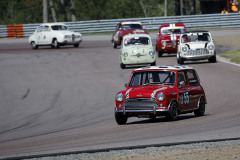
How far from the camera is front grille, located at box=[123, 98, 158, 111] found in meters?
12.8

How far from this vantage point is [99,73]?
25922mm

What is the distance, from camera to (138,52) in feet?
86.9

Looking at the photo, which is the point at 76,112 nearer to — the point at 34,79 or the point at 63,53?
the point at 34,79

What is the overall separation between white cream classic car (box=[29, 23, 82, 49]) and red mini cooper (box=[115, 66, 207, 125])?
77.5ft

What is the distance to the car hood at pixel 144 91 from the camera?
42.3 feet

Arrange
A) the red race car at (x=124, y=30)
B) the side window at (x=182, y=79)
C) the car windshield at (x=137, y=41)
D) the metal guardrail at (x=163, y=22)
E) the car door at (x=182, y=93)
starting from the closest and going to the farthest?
the car door at (x=182, y=93) < the side window at (x=182, y=79) < the car windshield at (x=137, y=41) < the red race car at (x=124, y=30) < the metal guardrail at (x=163, y=22)

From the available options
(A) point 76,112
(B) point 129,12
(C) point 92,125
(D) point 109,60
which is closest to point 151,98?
(C) point 92,125

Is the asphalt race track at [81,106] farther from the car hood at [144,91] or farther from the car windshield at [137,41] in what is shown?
the car windshield at [137,41]

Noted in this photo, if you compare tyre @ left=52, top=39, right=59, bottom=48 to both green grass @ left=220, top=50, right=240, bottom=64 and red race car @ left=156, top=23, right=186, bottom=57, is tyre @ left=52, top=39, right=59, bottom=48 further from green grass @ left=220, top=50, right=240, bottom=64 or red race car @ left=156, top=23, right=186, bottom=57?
green grass @ left=220, top=50, right=240, bottom=64

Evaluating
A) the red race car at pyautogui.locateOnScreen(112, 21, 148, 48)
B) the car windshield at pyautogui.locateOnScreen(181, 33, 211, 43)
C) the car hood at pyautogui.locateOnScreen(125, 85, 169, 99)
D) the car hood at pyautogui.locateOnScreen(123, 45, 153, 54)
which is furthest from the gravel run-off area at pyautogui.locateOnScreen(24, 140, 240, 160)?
the red race car at pyautogui.locateOnScreen(112, 21, 148, 48)

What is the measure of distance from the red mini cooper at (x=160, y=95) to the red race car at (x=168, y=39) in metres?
16.1

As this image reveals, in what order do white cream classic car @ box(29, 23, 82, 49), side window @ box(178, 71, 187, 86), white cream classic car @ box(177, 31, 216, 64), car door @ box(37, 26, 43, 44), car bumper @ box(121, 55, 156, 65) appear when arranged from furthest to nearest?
car door @ box(37, 26, 43, 44) < white cream classic car @ box(29, 23, 82, 49) < white cream classic car @ box(177, 31, 216, 64) < car bumper @ box(121, 55, 156, 65) < side window @ box(178, 71, 187, 86)

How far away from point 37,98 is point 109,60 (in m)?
11.0

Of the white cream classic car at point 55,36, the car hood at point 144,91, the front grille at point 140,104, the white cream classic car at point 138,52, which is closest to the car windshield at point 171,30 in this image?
the white cream classic car at point 138,52
